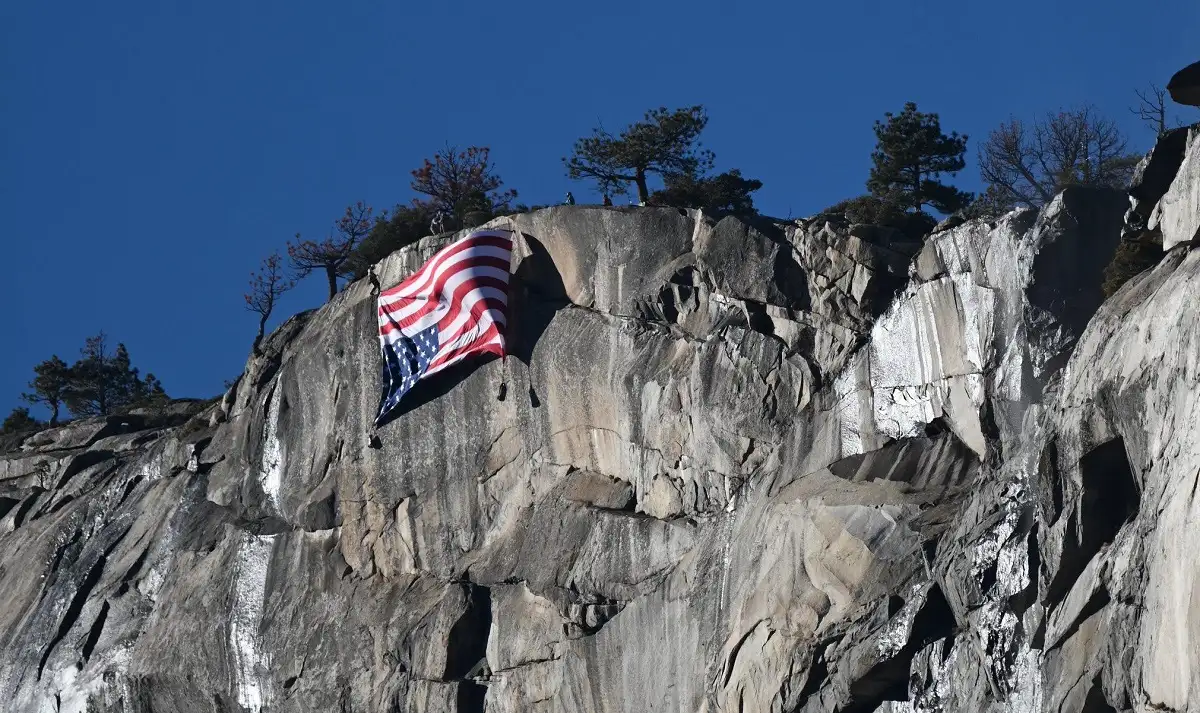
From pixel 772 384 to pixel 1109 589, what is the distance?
12.7 metres

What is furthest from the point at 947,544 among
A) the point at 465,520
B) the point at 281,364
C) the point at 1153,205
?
the point at 281,364

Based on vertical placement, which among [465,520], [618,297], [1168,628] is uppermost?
[618,297]

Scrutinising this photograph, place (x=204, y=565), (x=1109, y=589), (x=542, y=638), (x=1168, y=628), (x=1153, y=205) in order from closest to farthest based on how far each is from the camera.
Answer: (x=1168, y=628)
(x=1109, y=589)
(x=1153, y=205)
(x=542, y=638)
(x=204, y=565)

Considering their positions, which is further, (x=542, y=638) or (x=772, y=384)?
(x=542, y=638)

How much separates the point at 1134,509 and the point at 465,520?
21494mm

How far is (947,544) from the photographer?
102 ft

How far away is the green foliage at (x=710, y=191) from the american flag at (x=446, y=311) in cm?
819

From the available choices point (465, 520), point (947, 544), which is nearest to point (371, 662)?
point (465, 520)

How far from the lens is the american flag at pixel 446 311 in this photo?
44031mm

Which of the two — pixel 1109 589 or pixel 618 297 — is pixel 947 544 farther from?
pixel 618 297

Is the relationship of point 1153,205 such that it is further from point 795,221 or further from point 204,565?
point 204,565

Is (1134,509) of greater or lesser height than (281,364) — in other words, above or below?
below

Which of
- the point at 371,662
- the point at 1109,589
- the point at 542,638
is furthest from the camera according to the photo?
the point at 371,662

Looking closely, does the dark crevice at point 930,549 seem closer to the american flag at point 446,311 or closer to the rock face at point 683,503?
the rock face at point 683,503
